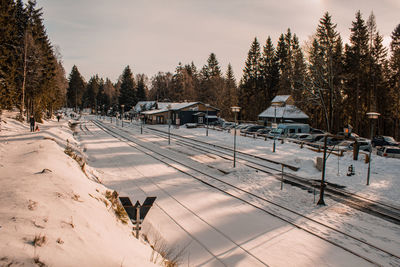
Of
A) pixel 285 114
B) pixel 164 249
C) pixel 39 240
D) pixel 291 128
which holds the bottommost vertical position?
pixel 164 249

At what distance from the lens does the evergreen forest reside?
28875mm

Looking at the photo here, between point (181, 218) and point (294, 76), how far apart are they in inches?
994

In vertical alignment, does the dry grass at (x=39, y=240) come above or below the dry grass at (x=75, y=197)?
above

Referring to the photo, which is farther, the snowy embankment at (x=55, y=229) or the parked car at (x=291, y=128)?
the parked car at (x=291, y=128)

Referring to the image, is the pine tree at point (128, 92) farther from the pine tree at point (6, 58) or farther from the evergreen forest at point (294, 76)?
the pine tree at point (6, 58)

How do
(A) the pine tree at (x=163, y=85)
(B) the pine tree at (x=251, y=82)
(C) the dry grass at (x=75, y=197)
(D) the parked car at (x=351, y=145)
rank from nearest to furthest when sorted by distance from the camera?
(C) the dry grass at (x=75, y=197) < (D) the parked car at (x=351, y=145) < (B) the pine tree at (x=251, y=82) < (A) the pine tree at (x=163, y=85)

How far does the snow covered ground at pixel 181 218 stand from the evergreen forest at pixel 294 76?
14448 mm

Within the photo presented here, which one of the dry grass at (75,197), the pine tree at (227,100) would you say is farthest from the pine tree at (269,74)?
the dry grass at (75,197)

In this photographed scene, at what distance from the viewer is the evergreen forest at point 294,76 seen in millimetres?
28875

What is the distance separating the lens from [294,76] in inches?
1172

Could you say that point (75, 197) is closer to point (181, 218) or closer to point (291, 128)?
point (181, 218)

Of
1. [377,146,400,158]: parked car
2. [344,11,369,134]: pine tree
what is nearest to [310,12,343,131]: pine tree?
[377,146,400,158]: parked car

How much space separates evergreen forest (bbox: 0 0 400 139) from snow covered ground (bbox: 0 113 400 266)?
47.4ft

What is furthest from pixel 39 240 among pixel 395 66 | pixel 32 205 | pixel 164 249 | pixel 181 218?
pixel 395 66
